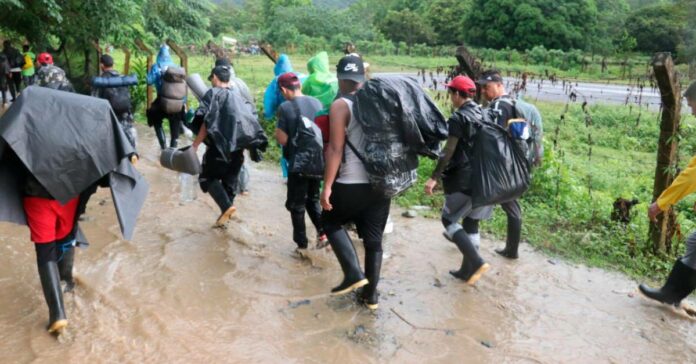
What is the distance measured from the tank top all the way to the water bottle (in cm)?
333

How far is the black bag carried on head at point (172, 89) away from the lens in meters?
7.79

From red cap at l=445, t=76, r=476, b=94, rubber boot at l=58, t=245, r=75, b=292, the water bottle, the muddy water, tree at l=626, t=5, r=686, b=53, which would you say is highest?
tree at l=626, t=5, r=686, b=53

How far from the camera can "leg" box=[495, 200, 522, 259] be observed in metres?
5.04

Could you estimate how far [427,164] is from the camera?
759 centimetres

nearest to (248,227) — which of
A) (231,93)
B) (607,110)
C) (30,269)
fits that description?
(231,93)

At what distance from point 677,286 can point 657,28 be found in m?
36.3

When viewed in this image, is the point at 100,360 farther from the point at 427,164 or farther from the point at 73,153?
the point at 427,164

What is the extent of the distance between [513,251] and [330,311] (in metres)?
2.04

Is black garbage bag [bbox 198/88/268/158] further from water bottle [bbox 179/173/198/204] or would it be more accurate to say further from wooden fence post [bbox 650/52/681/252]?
wooden fence post [bbox 650/52/681/252]

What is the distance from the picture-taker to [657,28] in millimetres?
34906

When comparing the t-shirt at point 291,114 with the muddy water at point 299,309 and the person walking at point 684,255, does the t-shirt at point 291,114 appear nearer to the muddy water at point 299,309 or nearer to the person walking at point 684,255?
the muddy water at point 299,309

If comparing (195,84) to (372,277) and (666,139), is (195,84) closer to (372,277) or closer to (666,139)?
(372,277)

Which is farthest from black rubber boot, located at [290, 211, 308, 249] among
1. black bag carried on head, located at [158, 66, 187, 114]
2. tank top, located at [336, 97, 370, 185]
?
black bag carried on head, located at [158, 66, 187, 114]

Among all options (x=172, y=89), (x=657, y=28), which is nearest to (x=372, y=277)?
(x=172, y=89)
